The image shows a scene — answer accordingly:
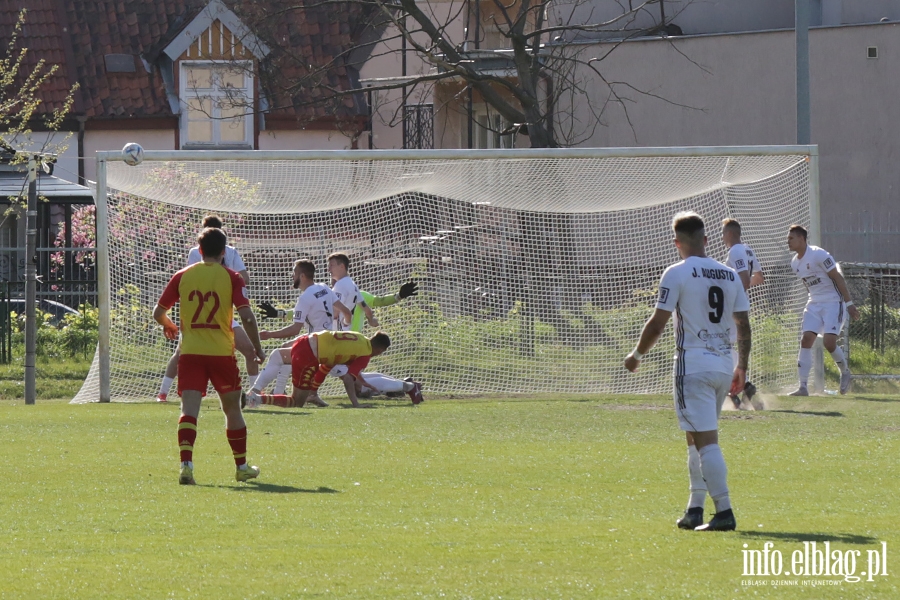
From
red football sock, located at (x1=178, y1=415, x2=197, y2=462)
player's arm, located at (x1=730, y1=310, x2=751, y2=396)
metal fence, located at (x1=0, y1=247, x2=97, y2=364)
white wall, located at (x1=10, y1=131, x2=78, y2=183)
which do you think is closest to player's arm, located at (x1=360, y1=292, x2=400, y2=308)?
metal fence, located at (x1=0, y1=247, x2=97, y2=364)

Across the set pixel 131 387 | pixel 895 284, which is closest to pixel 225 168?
pixel 131 387

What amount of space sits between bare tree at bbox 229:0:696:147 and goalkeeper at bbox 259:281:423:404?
28.8 ft

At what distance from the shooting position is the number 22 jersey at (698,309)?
23.1ft

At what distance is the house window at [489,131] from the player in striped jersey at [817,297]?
18.6m

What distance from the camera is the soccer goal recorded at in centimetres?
1661

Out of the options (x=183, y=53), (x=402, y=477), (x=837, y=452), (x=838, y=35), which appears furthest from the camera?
(x=183, y=53)

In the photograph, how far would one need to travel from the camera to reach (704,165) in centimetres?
1708

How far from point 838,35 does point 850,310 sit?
15951 mm

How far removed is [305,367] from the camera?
567 inches

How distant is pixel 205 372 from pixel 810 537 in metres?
4.22

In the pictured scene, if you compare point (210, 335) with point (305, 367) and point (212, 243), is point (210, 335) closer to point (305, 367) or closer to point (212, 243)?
point (212, 243)

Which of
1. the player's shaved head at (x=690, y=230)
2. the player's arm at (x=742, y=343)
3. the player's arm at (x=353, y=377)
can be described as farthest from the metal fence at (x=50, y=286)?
the player's shaved head at (x=690, y=230)

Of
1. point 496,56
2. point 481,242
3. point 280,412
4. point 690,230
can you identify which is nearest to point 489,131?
point 496,56

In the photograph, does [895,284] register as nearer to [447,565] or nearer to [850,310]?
[850,310]
